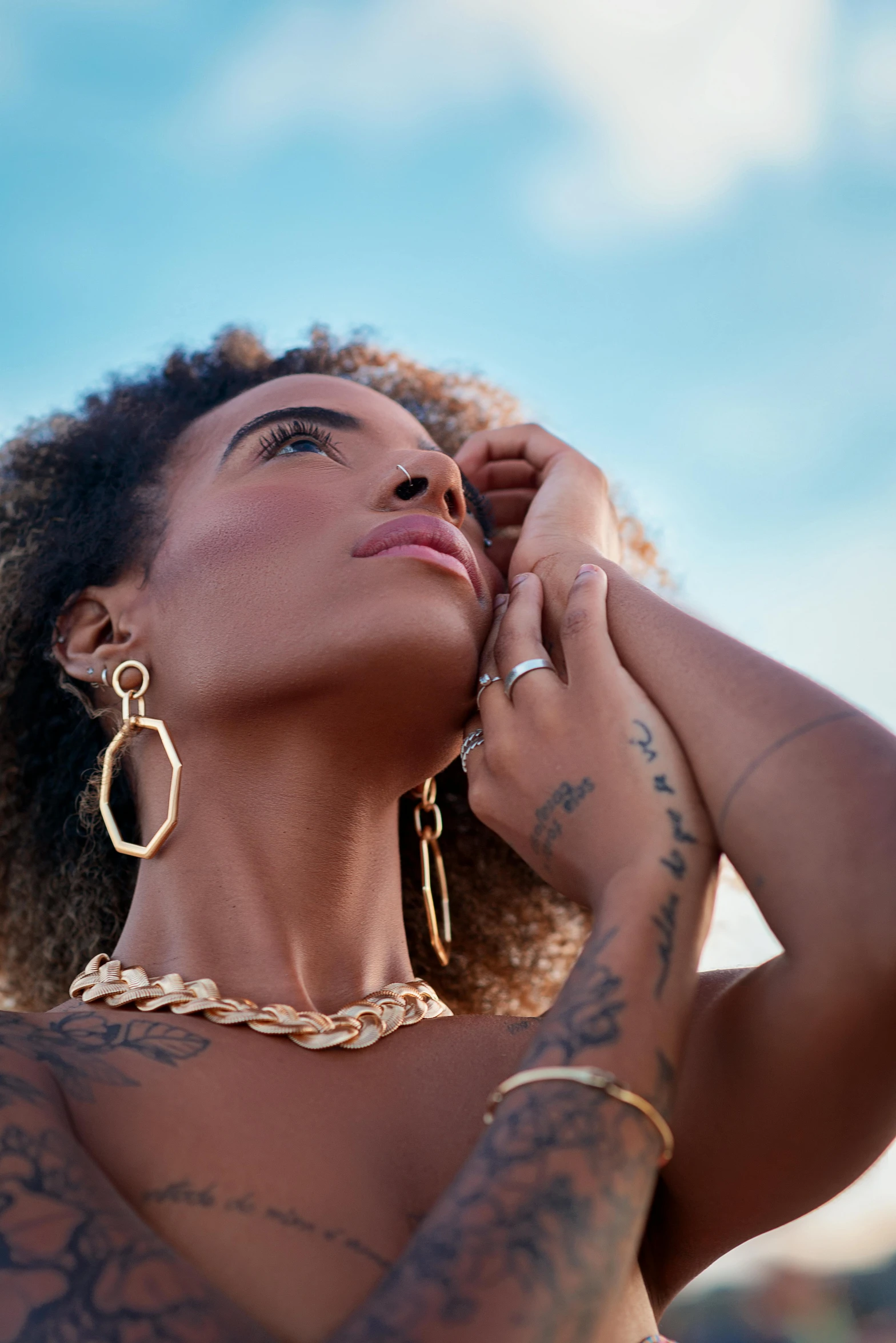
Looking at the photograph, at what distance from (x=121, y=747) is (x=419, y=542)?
1.04 metres


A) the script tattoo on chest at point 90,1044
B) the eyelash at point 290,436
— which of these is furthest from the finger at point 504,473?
the script tattoo on chest at point 90,1044

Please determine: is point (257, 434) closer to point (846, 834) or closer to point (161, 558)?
point (161, 558)

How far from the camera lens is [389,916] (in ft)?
10.9

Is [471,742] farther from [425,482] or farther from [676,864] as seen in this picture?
[676,864]

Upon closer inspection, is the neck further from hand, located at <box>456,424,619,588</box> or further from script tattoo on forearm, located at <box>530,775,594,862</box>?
hand, located at <box>456,424,619,588</box>

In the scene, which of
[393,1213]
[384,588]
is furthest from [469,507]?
[393,1213]

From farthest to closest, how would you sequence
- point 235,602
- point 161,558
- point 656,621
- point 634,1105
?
point 161,558 → point 235,602 → point 656,621 → point 634,1105

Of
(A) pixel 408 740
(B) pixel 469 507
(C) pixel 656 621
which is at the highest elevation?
(B) pixel 469 507

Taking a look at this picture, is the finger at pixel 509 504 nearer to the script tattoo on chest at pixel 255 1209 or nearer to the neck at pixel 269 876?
the neck at pixel 269 876

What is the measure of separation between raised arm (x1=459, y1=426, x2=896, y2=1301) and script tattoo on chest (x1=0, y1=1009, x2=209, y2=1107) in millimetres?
1141

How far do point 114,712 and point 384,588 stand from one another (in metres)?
1.06

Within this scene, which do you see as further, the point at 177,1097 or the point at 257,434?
the point at 257,434

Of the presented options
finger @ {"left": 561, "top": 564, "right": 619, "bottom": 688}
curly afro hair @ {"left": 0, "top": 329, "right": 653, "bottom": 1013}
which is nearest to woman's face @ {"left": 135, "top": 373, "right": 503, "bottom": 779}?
finger @ {"left": 561, "top": 564, "right": 619, "bottom": 688}

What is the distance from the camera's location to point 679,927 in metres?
2.21
